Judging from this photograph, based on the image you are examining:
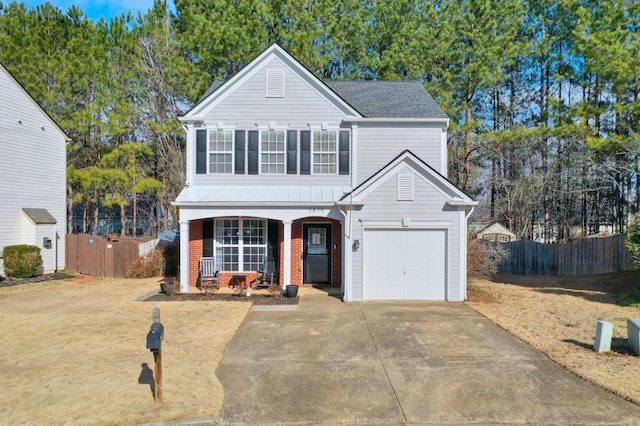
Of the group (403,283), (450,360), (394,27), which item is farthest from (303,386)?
(394,27)

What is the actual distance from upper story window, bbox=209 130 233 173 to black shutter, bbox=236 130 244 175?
0.22 metres

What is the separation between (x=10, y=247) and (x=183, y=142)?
13.2 meters

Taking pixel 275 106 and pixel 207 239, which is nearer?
pixel 207 239

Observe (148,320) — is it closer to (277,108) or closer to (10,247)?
(277,108)

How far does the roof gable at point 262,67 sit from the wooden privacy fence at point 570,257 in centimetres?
1248

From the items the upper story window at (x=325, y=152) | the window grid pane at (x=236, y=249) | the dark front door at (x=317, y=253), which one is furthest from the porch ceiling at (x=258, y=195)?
the dark front door at (x=317, y=253)

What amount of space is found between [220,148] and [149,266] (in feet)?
21.8

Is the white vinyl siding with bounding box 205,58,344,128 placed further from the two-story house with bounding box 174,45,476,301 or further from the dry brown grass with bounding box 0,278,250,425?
the dry brown grass with bounding box 0,278,250,425

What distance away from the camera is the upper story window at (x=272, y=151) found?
50.8 feet

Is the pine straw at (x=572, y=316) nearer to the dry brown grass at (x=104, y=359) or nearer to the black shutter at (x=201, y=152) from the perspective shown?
Result: the dry brown grass at (x=104, y=359)

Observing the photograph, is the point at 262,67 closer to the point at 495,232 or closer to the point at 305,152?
the point at 305,152

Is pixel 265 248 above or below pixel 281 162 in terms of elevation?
below

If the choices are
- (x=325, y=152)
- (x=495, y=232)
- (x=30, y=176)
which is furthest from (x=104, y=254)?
(x=495, y=232)

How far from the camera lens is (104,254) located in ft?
62.1
